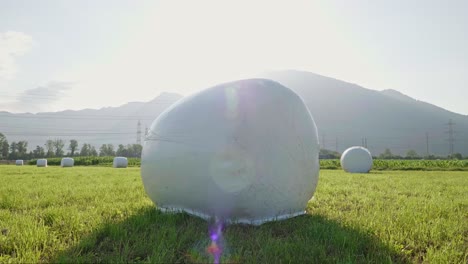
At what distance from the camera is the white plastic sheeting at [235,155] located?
308cm

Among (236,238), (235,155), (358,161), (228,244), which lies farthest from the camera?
(358,161)

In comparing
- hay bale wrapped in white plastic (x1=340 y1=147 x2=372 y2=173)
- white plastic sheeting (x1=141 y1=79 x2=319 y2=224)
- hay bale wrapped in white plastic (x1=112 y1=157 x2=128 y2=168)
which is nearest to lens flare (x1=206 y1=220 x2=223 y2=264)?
white plastic sheeting (x1=141 y1=79 x2=319 y2=224)

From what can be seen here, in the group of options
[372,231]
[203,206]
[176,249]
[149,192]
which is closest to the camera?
[176,249]

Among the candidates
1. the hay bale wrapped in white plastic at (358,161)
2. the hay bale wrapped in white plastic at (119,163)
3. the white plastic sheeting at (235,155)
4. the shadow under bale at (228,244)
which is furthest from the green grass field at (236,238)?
the hay bale wrapped in white plastic at (119,163)

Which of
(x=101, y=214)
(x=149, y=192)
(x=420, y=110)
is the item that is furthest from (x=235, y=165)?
(x=420, y=110)

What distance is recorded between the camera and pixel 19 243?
7.86 feet

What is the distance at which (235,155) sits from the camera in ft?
10.0

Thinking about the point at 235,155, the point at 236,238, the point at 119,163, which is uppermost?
the point at 235,155

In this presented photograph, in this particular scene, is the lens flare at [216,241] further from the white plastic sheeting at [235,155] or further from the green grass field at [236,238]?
the white plastic sheeting at [235,155]

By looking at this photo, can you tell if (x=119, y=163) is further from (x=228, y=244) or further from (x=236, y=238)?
(x=228, y=244)

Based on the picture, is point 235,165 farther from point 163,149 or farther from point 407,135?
point 407,135

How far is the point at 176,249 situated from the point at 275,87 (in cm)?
210

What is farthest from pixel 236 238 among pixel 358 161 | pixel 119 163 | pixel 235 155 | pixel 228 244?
pixel 119 163

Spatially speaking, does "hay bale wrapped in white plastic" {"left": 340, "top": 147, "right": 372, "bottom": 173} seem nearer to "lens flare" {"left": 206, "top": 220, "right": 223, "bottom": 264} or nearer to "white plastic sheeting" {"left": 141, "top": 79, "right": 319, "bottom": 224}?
"white plastic sheeting" {"left": 141, "top": 79, "right": 319, "bottom": 224}
